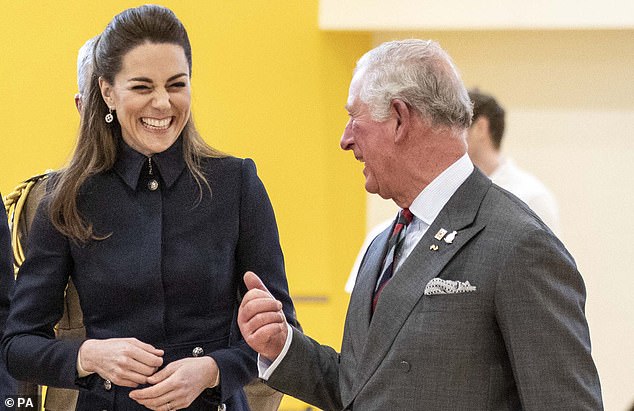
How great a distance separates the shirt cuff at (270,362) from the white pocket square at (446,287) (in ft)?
1.32

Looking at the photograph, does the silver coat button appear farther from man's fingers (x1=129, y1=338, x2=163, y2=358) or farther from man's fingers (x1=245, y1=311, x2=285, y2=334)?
man's fingers (x1=245, y1=311, x2=285, y2=334)

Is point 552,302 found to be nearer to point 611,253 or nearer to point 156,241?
point 156,241

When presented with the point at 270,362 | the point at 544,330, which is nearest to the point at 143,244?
the point at 270,362

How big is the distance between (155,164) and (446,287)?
36.0 inches

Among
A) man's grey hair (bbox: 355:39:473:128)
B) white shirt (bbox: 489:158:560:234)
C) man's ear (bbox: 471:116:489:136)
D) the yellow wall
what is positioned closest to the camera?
man's grey hair (bbox: 355:39:473:128)

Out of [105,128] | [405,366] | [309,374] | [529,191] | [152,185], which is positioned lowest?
[529,191]

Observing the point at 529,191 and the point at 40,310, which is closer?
the point at 40,310

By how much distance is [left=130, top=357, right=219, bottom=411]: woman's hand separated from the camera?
2643 millimetres

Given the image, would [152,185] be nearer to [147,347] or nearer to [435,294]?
[147,347]

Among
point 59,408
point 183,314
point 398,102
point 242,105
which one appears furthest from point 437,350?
point 242,105

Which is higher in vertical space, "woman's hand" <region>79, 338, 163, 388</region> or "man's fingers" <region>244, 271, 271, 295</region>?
"man's fingers" <region>244, 271, 271, 295</region>

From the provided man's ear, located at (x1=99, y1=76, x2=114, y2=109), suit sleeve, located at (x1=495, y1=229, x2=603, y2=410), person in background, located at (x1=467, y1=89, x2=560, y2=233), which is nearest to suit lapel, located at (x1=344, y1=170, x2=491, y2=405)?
suit sleeve, located at (x1=495, y1=229, x2=603, y2=410)

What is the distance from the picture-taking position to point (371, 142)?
251 centimetres

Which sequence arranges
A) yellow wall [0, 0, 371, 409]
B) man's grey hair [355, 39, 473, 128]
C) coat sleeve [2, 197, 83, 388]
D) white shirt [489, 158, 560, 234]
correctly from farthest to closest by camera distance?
yellow wall [0, 0, 371, 409]
white shirt [489, 158, 560, 234]
coat sleeve [2, 197, 83, 388]
man's grey hair [355, 39, 473, 128]
